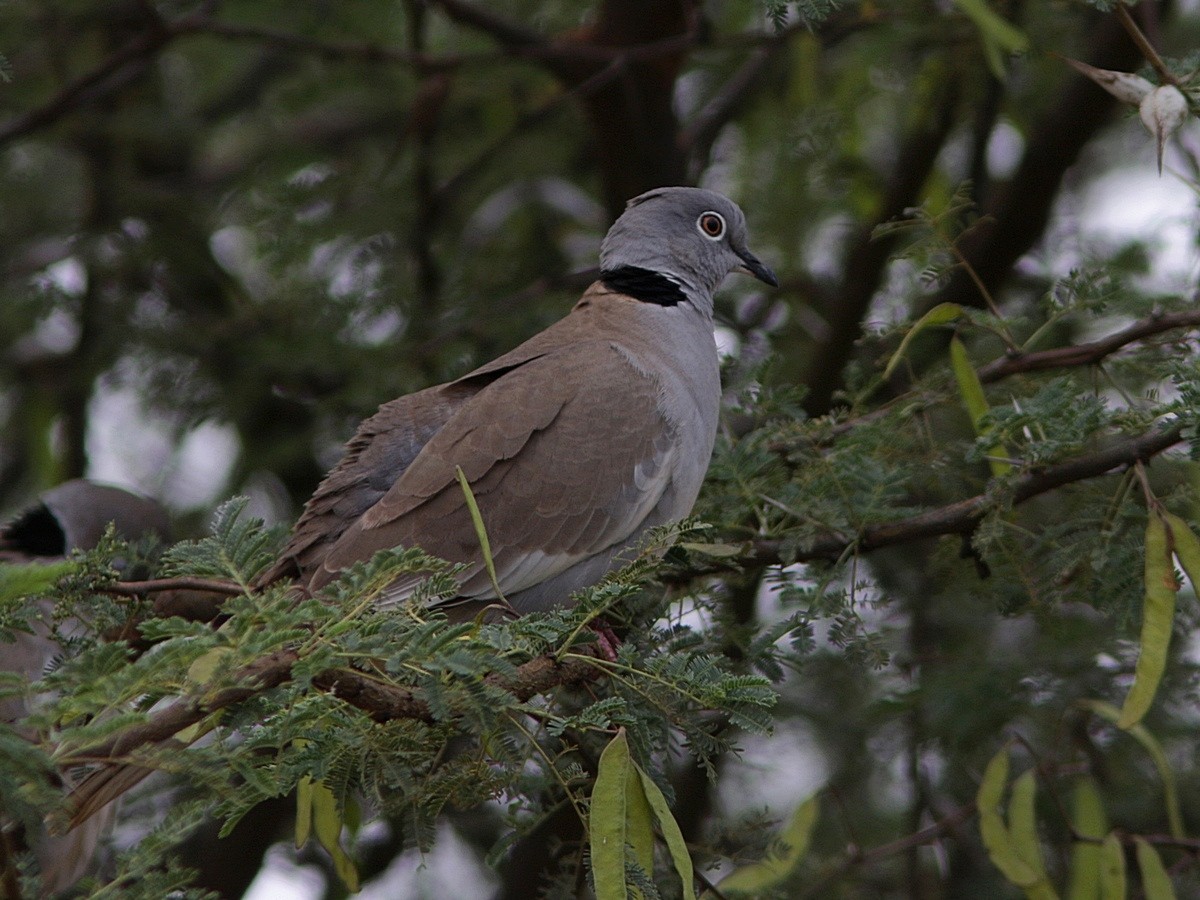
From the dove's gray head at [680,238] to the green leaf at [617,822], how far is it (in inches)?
81.6

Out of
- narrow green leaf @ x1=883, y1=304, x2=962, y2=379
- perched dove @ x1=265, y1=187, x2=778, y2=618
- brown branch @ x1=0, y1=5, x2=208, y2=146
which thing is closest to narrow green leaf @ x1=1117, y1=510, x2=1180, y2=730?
narrow green leaf @ x1=883, y1=304, x2=962, y2=379

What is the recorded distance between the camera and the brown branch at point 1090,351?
321 centimetres

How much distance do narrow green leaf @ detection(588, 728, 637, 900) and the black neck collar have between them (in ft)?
6.40

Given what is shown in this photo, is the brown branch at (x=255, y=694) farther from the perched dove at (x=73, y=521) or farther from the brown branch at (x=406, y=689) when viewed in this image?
the perched dove at (x=73, y=521)

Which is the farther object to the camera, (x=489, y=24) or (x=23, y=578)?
(x=489, y=24)

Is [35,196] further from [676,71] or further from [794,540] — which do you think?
[794,540]

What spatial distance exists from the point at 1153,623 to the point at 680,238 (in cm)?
206

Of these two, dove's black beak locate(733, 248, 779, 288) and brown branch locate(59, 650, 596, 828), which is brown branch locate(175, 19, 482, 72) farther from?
brown branch locate(59, 650, 596, 828)

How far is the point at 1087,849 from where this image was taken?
10.5 feet


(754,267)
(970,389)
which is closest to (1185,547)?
(970,389)

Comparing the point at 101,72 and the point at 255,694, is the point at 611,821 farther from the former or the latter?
the point at 101,72

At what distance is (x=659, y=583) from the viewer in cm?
322

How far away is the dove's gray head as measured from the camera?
163 inches

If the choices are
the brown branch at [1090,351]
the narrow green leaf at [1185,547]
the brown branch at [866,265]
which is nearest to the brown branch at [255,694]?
the narrow green leaf at [1185,547]
